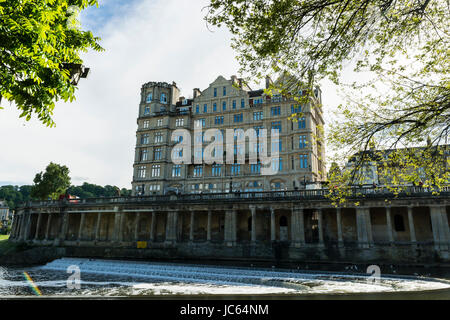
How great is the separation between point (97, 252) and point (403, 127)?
4518 cm

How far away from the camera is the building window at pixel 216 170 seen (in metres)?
56.1

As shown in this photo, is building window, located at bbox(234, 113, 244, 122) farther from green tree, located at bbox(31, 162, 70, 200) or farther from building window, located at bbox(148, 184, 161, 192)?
green tree, located at bbox(31, 162, 70, 200)

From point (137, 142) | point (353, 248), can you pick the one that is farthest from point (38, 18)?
point (137, 142)

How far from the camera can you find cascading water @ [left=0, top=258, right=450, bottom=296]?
21681mm

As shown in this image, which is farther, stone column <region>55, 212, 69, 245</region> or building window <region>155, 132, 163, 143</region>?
building window <region>155, 132, 163, 143</region>

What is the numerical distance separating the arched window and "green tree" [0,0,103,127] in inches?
1596

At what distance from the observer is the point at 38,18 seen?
722 centimetres

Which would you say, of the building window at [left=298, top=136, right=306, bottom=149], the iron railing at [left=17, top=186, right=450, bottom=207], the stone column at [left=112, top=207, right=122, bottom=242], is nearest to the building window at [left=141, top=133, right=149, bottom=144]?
the iron railing at [left=17, top=186, right=450, bottom=207]

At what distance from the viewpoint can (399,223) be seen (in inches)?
1470

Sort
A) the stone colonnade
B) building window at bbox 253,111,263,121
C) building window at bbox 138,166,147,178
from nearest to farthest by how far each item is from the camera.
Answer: the stone colonnade, building window at bbox 253,111,263,121, building window at bbox 138,166,147,178

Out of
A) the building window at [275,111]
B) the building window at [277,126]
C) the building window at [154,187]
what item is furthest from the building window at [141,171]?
the building window at [275,111]

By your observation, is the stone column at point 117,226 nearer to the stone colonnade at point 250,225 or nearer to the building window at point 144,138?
the stone colonnade at point 250,225

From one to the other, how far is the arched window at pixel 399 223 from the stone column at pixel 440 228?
516 cm

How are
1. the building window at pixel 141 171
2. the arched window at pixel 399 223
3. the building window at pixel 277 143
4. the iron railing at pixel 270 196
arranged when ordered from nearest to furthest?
the iron railing at pixel 270 196
the arched window at pixel 399 223
the building window at pixel 277 143
the building window at pixel 141 171
